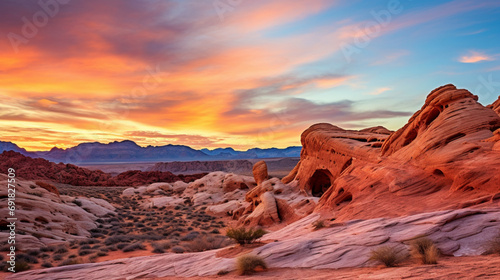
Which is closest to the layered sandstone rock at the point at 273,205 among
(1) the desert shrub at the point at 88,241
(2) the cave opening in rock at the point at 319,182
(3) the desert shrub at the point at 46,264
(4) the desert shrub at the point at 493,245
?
(2) the cave opening in rock at the point at 319,182

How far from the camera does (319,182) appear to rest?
2545cm

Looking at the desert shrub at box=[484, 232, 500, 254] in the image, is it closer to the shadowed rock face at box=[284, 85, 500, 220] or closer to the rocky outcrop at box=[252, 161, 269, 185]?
the shadowed rock face at box=[284, 85, 500, 220]

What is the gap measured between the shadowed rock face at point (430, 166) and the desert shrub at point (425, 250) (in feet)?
11.2

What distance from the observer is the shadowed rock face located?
10.4 meters

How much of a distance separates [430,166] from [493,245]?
614cm

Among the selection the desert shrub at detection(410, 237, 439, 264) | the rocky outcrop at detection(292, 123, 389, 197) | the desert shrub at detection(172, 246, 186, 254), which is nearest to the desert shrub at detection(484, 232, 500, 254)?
the desert shrub at detection(410, 237, 439, 264)

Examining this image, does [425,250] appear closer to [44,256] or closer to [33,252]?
[44,256]

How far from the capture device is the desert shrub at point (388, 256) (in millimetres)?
6777

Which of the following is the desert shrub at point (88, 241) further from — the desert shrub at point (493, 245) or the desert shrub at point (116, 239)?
the desert shrub at point (493, 245)

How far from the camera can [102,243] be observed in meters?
17.6

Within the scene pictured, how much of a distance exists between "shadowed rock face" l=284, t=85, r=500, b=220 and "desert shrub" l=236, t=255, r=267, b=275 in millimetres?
5451

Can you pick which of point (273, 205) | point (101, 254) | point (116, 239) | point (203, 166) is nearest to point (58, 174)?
point (116, 239)

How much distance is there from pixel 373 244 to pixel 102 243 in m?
15.2

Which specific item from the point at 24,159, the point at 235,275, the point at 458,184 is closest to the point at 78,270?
the point at 235,275
